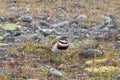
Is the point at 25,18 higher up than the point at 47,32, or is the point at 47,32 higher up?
the point at 47,32

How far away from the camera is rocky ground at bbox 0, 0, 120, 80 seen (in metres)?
6.62

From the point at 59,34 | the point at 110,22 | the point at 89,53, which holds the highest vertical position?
the point at 89,53

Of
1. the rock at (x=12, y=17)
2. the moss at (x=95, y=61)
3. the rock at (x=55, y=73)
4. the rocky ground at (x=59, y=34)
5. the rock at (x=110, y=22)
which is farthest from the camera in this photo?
the rock at (x=12, y=17)

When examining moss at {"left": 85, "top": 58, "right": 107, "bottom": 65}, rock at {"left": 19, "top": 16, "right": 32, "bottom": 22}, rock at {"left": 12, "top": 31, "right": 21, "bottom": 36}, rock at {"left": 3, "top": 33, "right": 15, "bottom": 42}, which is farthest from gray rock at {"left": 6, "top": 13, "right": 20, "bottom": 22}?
moss at {"left": 85, "top": 58, "right": 107, "bottom": 65}

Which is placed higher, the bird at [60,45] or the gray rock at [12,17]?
the bird at [60,45]

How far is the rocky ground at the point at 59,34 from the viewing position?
21.7ft

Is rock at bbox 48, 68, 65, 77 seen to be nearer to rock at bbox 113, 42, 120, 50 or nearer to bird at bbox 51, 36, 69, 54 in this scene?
bird at bbox 51, 36, 69, 54

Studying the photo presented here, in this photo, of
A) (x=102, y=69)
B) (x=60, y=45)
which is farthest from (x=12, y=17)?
(x=102, y=69)

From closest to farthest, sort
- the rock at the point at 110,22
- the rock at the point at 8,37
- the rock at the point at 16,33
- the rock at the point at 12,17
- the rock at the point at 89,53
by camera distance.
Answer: the rock at the point at 89,53
the rock at the point at 8,37
the rock at the point at 16,33
the rock at the point at 110,22
the rock at the point at 12,17

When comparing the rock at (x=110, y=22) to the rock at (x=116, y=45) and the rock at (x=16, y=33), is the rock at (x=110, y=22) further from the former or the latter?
the rock at (x=16, y=33)

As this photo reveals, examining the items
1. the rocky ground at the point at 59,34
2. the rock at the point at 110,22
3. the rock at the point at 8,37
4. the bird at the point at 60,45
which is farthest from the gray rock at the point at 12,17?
the bird at the point at 60,45

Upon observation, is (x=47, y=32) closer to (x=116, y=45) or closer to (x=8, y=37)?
(x=8, y=37)

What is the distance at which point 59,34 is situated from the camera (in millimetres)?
9031

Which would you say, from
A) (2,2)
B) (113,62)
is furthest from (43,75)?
(2,2)
